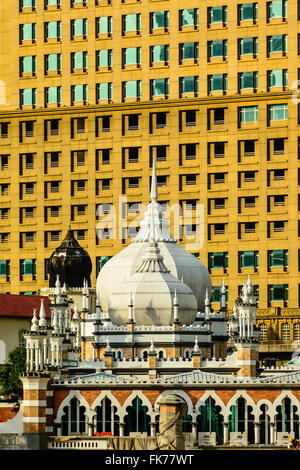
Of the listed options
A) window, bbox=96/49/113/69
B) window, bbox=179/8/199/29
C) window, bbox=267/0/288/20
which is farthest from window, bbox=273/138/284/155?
window, bbox=96/49/113/69

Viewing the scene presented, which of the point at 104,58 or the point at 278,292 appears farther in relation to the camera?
the point at 104,58

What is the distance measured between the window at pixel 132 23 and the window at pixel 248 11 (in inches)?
470

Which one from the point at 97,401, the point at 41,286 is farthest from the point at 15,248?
the point at 97,401

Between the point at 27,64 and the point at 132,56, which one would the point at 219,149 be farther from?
the point at 27,64

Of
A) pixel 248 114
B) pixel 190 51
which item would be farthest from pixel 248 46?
pixel 248 114

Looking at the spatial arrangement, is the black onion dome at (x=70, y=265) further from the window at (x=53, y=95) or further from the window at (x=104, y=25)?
the window at (x=104, y=25)

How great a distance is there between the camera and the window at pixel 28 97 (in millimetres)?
175250

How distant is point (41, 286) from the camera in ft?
561

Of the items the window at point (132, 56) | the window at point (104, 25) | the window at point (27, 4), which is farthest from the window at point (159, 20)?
the window at point (27, 4)

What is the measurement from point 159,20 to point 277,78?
15336 millimetres

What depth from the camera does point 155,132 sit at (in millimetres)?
168875

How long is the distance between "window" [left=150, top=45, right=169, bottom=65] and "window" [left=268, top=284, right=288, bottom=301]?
1090 inches

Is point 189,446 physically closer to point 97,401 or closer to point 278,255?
point 97,401

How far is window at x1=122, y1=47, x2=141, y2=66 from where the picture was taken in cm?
17112
